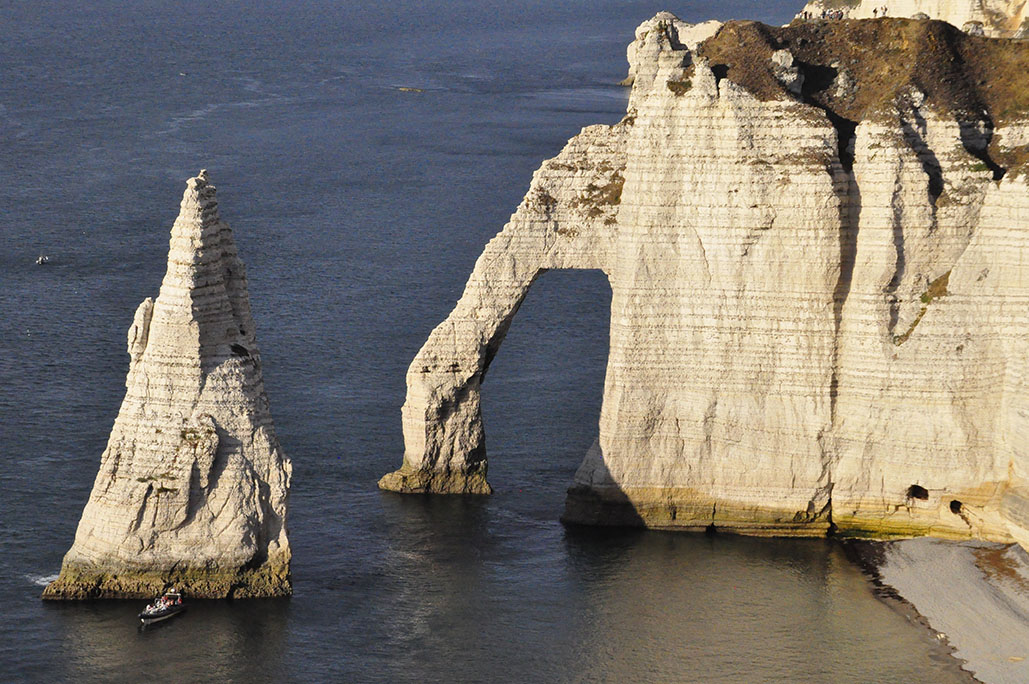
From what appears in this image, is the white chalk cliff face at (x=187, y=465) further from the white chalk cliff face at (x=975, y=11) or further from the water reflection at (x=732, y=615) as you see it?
the white chalk cliff face at (x=975, y=11)

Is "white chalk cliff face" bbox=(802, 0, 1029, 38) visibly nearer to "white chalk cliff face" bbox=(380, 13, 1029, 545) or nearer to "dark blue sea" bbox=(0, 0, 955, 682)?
"white chalk cliff face" bbox=(380, 13, 1029, 545)

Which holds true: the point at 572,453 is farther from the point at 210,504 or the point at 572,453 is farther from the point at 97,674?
the point at 97,674

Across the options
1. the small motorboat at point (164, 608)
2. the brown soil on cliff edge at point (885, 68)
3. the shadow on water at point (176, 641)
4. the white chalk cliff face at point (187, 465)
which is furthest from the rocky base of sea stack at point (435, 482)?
the brown soil on cliff edge at point (885, 68)

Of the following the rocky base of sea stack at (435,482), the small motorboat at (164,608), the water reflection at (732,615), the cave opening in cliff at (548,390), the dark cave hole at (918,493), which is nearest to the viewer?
the water reflection at (732,615)

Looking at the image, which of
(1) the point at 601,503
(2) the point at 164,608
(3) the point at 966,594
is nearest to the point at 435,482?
(1) the point at 601,503

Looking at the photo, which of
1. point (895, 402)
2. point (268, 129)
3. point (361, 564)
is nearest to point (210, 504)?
point (361, 564)
